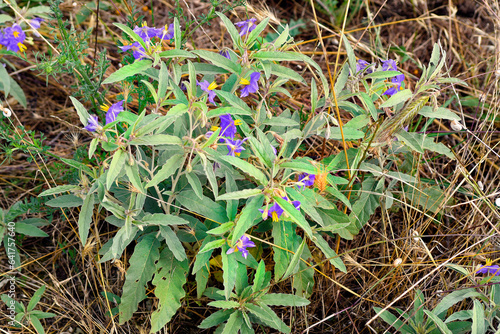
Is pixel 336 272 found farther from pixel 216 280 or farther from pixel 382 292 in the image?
pixel 216 280

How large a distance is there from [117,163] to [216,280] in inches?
43.3

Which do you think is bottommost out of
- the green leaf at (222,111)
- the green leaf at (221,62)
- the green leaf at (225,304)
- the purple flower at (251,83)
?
the green leaf at (225,304)

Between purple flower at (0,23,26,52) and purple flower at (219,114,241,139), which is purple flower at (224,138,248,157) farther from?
purple flower at (0,23,26,52)

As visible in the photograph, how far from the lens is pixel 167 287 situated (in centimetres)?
198

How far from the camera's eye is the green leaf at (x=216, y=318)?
1.92 m

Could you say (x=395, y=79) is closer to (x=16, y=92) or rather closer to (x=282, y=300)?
(x=282, y=300)

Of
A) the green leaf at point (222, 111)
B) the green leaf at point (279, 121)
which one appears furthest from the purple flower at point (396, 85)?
the green leaf at point (222, 111)

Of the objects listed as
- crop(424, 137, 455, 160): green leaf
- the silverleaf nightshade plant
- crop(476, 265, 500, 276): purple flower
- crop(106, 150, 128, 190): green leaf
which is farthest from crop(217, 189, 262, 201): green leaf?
crop(476, 265, 500, 276): purple flower

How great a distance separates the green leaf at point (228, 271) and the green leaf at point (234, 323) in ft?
0.71

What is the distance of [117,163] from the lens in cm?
156

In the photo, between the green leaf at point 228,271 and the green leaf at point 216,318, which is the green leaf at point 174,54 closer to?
the green leaf at point 228,271

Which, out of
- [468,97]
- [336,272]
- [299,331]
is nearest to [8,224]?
[299,331]

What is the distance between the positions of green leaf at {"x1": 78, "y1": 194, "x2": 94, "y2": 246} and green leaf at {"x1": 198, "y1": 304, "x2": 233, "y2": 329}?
659mm

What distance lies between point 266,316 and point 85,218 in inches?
35.6
